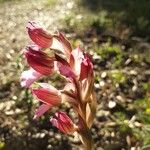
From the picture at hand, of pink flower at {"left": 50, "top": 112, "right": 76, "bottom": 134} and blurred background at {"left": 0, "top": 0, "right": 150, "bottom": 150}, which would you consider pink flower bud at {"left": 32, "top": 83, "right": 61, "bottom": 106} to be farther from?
blurred background at {"left": 0, "top": 0, "right": 150, "bottom": 150}

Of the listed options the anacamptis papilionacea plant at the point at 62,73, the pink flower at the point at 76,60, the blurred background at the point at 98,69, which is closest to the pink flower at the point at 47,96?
the anacamptis papilionacea plant at the point at 62,73

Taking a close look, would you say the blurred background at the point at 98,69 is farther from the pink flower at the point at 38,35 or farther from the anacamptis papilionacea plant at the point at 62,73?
the pink flower at the point at 38,35

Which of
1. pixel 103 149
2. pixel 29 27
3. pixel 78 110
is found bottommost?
pixel 103 149

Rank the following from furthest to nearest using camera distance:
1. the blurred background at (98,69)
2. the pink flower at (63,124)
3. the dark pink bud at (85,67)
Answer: the blurred background at (98,69)
the pink flower at (63,124)
the dark pink bud at (85,67)

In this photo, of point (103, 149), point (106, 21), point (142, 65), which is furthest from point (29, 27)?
point (106, 21)

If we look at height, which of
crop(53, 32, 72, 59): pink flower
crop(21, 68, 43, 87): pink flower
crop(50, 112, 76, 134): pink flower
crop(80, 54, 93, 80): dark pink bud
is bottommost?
crop(50, 112, 76, 134): pink flower

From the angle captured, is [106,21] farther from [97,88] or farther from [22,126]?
[22,126]

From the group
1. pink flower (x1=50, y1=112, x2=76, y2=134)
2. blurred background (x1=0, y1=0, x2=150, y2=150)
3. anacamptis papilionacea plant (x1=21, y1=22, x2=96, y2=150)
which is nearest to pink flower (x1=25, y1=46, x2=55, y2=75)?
anacamptis papilionacea plant (x1=21, y1=22, x2=96, y2=150)
